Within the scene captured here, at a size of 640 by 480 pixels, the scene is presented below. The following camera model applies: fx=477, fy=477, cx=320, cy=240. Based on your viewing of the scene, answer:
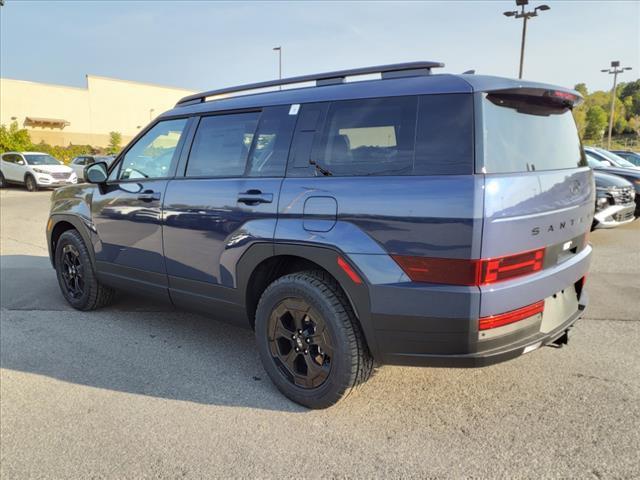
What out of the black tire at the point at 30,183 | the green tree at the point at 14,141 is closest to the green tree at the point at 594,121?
the green tree at the point at 14,141

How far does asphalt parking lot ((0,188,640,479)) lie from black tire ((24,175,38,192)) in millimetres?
18281

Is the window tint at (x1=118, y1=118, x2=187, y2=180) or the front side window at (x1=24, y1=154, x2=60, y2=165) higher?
the window tint at (x1=118, y1=118, x2=187, y2=180)

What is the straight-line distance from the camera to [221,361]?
364 cm

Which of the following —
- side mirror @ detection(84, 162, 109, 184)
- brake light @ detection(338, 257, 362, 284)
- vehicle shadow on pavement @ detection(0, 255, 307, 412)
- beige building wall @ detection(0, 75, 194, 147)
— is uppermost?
beige building wall @ detection(0, 75, 194, 147)

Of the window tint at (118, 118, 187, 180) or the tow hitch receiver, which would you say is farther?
→ the window tint at (118, 118, 187, 180)

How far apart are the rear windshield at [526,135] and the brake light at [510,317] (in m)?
0.72

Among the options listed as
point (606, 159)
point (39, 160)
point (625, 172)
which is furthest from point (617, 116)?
point (39, 160)

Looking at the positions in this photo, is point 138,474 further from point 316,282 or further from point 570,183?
point 570,183

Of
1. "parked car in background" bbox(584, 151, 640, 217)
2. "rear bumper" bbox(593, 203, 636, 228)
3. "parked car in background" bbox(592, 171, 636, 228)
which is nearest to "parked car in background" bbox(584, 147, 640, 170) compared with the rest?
"parked car in background" bbox(584, 151, 640, 217)

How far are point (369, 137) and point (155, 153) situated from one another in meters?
2.12

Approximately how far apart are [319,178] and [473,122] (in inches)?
35.8

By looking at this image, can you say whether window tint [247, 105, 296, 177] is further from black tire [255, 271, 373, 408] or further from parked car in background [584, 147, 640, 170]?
parked car in background [584, 147, 640, 170]

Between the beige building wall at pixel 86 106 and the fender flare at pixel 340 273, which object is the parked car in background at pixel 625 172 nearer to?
the fender flare at pixel 340 273

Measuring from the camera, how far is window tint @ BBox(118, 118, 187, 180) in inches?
151
